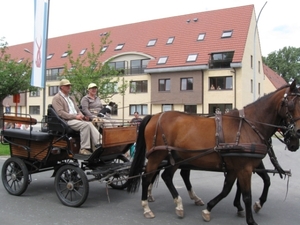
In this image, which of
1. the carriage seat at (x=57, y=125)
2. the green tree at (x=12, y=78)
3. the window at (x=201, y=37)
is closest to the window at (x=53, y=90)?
the window at (x=201, y=37)

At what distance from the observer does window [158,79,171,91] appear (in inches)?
1168

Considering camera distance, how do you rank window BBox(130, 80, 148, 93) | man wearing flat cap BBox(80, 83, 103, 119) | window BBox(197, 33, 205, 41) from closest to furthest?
man wearing flat cap BBox(80, 83, 103, 119) → window BBox(197, 33, 205, 41) → window BBox(130, 80, 148, 93)

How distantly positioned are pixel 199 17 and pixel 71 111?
28.6m

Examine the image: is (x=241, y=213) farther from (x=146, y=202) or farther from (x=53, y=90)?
(x=53, y=90)

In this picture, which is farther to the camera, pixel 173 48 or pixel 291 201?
pixel 173 48

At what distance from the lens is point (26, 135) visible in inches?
247

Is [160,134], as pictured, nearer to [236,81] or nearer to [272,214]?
[272,214]

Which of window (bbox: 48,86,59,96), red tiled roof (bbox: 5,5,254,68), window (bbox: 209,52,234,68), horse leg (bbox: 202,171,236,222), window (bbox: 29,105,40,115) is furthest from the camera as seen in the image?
window (bbox: 29,105,40,115)

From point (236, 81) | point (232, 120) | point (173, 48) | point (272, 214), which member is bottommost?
point (272, 214)

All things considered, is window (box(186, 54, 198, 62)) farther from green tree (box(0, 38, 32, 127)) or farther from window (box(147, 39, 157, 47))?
green tree (box(0, 38, 32, 127))

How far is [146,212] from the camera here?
5.01 m

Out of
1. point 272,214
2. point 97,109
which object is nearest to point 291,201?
point 272,214

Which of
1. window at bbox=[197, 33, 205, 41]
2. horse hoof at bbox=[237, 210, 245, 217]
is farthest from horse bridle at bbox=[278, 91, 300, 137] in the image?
window at bbox=[197, 33, 205, 41]

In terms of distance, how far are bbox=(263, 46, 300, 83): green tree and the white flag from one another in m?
59.8
